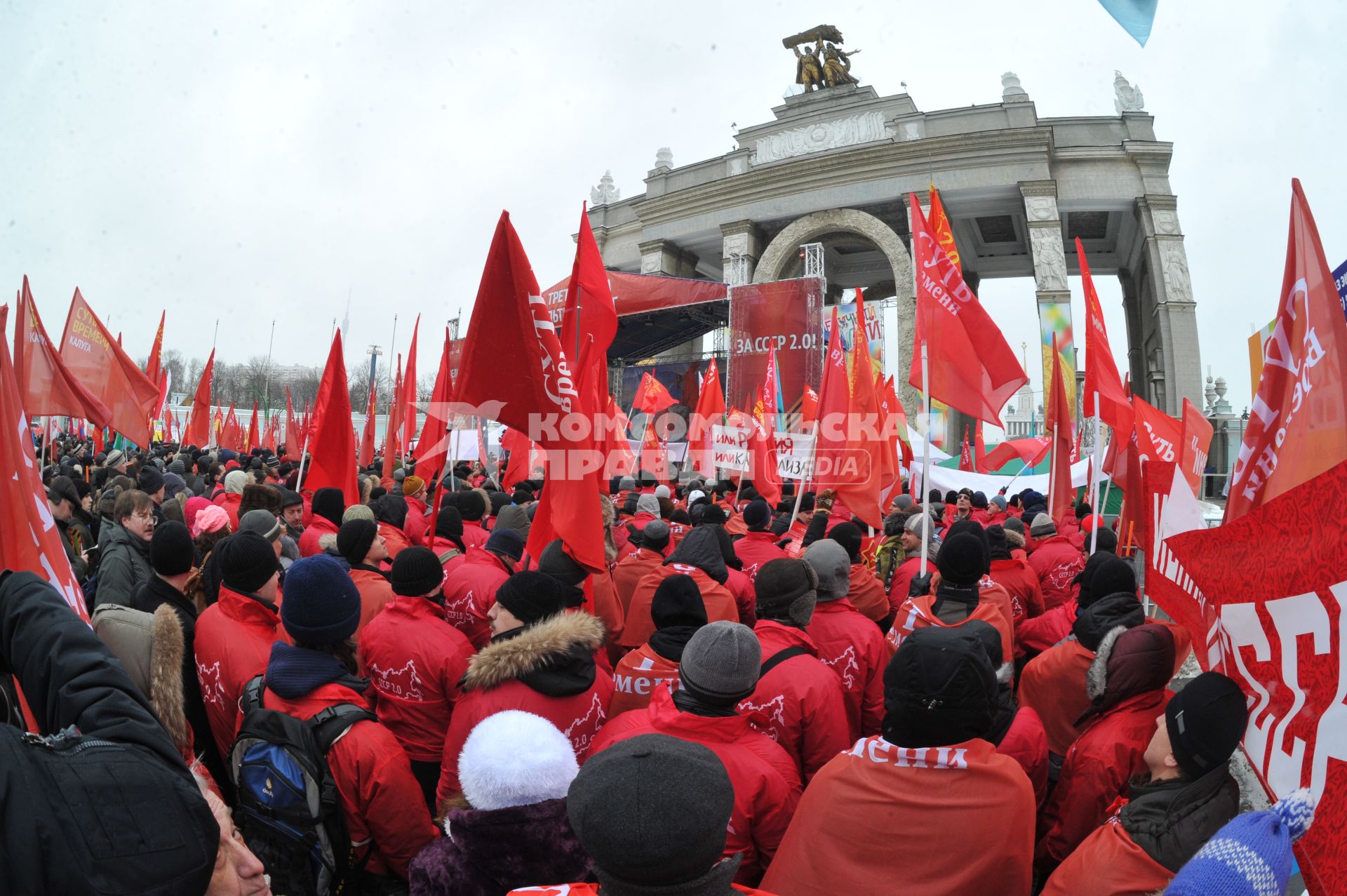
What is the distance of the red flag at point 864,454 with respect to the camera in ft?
21.7

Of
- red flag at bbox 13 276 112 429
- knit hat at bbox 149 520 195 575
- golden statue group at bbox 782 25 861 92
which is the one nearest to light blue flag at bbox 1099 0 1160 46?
knit hat at bbox 149 520 195 575

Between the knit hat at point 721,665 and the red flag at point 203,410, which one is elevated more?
the red flag at point 203,410

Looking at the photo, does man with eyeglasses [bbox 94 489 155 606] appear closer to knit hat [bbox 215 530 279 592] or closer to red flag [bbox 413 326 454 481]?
knit hat [bbox 215 530 279 592]

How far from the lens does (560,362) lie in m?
4.08

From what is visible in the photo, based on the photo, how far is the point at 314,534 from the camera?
5488mm

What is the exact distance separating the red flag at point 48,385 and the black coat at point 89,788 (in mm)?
7474

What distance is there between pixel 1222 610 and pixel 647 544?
3707 millimetres

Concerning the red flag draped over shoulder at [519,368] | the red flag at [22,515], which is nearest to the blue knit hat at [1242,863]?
the red flag at [22,515]

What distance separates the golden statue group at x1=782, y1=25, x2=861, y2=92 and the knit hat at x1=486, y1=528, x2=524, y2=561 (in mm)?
29355

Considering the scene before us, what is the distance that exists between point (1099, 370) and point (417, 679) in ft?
17.7

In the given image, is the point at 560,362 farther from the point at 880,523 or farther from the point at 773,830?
the point at 880,523

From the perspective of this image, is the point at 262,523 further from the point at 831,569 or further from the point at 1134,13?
the point at 1134,13

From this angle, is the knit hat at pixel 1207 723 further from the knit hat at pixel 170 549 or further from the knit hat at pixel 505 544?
the knit hat at pixel 170 549

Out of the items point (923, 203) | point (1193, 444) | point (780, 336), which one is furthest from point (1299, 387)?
point (923, 203)
